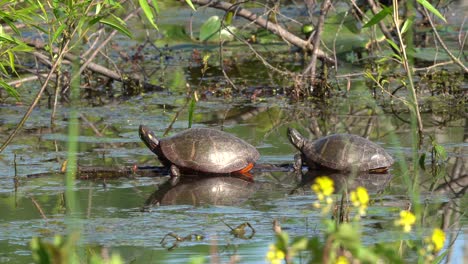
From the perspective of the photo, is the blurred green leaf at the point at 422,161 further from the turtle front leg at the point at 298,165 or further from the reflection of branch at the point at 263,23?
the reflection of branch at the point at 263,23

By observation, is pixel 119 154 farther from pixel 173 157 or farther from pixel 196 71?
pixel 196 71

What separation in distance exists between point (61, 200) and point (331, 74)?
5.57 m

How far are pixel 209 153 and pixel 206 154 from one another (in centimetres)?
2

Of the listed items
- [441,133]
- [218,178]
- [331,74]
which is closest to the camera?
[218,178]

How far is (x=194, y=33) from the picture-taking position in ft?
46.1

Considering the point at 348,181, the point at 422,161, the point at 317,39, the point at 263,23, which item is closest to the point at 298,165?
the point at 348,181

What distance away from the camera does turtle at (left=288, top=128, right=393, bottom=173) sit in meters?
7.20

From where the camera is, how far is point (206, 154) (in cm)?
719

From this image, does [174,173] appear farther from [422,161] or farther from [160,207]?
[422,161]

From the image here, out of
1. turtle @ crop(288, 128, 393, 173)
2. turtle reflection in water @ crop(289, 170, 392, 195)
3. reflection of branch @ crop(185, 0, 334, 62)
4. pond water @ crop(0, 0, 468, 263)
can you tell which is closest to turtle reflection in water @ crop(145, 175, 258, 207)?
pond water @ crop(0, 0, 468, 263)

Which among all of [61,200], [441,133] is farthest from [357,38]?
[61,200]

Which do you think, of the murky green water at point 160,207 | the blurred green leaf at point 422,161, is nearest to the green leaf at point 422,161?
the blurred green leaf at point 422,161

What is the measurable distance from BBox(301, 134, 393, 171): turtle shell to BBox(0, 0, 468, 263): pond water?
100 millimetres

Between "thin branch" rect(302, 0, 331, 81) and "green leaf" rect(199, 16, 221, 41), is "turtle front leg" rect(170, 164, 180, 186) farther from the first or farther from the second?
"green leaf" rect(199, 16, 221, 41)
